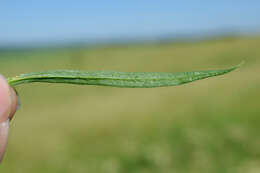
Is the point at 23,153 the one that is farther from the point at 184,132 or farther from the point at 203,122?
the point at 203,122

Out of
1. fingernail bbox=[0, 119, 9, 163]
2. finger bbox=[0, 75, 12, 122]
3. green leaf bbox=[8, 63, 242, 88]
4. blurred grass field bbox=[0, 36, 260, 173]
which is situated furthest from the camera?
blurred grass field bbox=[0, 36, 260, 173]

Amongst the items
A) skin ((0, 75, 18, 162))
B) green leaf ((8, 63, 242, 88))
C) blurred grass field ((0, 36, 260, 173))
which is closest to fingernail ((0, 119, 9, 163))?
skin ((0, 75, 18, 162))

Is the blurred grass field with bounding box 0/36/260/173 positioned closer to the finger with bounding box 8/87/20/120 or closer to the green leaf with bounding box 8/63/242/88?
the finger with bounding box 8/87/20/120

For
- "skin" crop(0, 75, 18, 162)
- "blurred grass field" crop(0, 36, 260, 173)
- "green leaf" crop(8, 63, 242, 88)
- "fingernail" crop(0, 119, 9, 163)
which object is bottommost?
"blurred grass field" crop(0, 36, 260, 173)

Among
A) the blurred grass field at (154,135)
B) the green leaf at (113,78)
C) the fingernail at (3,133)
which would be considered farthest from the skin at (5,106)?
the blurred grass field at (154,135)

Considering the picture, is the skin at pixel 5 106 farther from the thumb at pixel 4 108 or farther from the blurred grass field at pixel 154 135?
the blurred grass field at pixel 154 135

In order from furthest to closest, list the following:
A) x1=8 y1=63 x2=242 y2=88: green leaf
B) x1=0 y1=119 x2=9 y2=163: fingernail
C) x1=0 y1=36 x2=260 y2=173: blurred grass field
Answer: x1=0 y1=36 x2=260 y2=173: blurred grass field → x1=0 y1=119 x2=9 y2=163: fingernail → x1=8 y1=63 x2=242 y2=88: green leaf

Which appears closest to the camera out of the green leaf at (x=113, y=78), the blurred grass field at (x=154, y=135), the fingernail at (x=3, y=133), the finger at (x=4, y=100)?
the green leaf at (x=113, y=78)

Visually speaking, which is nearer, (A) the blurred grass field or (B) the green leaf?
(B) the green leaf
